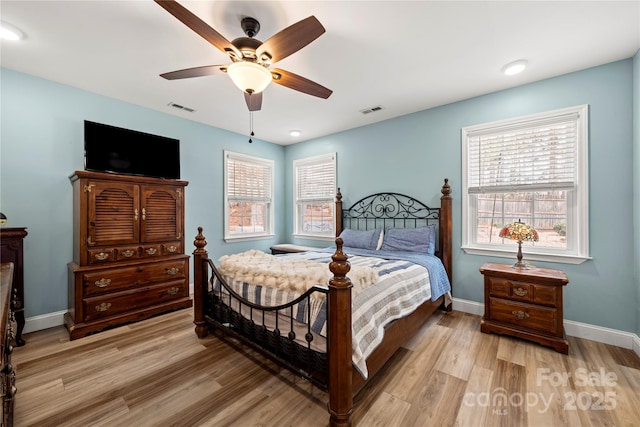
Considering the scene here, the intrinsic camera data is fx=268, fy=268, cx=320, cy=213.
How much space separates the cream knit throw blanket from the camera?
191 centimetres

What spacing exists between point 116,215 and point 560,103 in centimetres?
484

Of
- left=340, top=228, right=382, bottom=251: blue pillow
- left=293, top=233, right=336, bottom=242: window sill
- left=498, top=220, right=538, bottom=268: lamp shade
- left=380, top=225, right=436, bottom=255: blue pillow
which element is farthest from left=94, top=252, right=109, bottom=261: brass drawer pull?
left=498, top=220, right=538, bottom=268: lamp shade

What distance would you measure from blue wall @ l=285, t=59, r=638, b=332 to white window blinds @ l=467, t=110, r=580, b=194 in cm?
14

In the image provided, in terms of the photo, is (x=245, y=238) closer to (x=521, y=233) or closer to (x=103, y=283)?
(x=103, y=283)

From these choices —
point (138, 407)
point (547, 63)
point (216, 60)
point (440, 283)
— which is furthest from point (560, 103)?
point (138, 407)

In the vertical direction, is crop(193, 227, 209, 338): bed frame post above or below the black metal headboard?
below

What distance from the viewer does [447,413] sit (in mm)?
1666

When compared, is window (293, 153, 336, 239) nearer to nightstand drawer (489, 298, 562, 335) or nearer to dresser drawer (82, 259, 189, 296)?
dresser drawer (82, 259, 189, 296)

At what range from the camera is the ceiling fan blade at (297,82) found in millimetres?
2051

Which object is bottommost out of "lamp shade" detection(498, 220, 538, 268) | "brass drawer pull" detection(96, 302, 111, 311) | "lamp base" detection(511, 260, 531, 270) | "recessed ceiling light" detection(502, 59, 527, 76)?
"brass drawer pull" detection(96, 302, 111, 311)

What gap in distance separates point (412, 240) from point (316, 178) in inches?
88.6

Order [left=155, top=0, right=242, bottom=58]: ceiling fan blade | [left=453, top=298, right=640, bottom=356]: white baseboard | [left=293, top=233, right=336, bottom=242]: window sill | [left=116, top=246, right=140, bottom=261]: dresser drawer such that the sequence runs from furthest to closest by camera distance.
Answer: [left=293, top=233, right=336, bottom=242]: window sill → [left=116, top=246, right=140, bottom=261]: dresser drawer → [left=453, top=298, right=640, bottom=356]: white baseboard → [left=155, top=0, right=242, bottom=58]: ceiling fan blade

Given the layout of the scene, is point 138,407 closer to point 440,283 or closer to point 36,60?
point 440,283

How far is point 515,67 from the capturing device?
A: 2.55 metres
